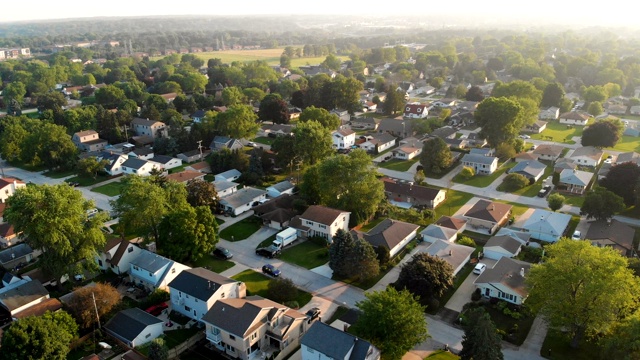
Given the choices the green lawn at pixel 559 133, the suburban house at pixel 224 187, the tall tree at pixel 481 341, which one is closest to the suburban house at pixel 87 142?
the suburban house at pixel 224 187

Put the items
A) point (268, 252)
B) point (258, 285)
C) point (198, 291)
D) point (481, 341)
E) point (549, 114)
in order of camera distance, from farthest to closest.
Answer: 1. point (549, 114)
2. point (268, 252)
3. point (258, 285)
4. point (198, 291)
5. point (481, 341)

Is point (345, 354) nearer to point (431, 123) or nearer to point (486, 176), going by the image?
point (486, 176)

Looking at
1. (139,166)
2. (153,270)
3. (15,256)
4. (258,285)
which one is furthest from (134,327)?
(139,166)

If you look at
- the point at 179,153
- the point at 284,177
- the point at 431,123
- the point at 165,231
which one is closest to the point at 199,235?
the point at 165,231

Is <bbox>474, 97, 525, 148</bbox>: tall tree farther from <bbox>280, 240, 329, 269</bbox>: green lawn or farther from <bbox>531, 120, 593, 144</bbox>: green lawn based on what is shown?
<bbox>280, 240, 329, 269</bbox>: green lawn

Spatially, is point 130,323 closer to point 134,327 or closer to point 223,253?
point 134,327
